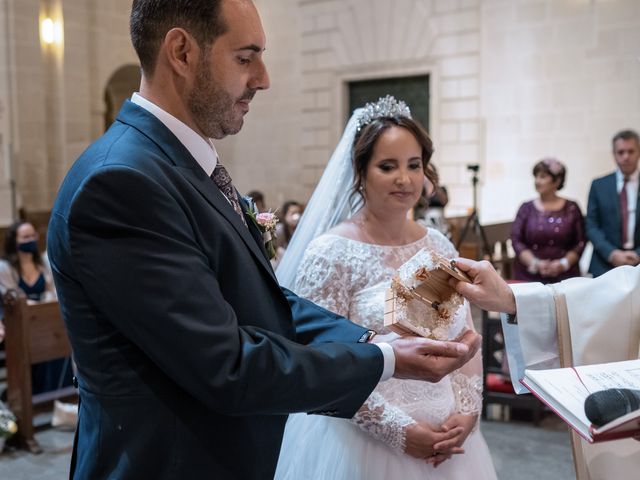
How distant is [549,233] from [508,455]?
2.08 m

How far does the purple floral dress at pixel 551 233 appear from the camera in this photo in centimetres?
550

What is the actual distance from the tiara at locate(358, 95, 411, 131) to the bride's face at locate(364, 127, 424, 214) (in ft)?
0.30

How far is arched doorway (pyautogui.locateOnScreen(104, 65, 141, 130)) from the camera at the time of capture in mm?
13398

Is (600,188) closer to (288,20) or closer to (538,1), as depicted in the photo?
(538,1)

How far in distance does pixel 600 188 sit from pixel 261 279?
4722mm

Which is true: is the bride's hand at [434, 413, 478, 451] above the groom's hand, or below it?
below

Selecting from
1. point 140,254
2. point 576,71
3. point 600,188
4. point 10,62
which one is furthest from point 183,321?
point 10,62

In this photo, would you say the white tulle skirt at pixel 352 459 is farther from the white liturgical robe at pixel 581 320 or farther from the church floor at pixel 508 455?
the church floor at pixel 508 455

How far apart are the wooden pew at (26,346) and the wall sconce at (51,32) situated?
7944 mm

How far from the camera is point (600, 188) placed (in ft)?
18.0

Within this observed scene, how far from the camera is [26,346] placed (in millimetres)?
4320

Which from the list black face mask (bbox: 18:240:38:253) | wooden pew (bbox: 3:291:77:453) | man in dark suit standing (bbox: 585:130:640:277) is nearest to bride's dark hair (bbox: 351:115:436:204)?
wooden pew (bbox: 3:291:77:453)

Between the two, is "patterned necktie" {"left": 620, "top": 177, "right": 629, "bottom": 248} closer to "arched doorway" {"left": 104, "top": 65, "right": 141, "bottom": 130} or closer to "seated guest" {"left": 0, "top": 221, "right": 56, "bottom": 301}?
"seated guest" {"left": 0, "top": 221, "right": 56, "bottom": 301}

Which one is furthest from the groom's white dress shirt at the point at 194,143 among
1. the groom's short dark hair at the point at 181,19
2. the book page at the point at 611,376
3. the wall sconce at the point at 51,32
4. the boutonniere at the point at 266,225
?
the wall sconce at the point at 51,32
